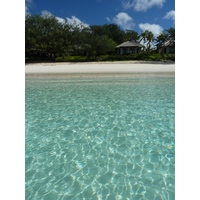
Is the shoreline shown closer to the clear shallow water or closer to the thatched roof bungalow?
the clear shallow water

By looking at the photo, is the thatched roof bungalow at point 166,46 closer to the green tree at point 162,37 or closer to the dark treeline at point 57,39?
the green tree at point 162,37

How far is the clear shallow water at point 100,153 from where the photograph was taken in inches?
108

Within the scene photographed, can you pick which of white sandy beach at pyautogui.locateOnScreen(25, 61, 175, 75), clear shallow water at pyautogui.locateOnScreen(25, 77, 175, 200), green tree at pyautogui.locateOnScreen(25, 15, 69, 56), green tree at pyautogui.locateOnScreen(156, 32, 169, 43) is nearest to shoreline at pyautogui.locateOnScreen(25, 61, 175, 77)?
white sandy beach at pyautogui.locateOnScreen(25, 61, 175, 75)

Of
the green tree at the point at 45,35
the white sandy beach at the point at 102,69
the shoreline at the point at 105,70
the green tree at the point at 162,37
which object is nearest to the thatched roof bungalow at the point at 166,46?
the green tree at the point at 162,37

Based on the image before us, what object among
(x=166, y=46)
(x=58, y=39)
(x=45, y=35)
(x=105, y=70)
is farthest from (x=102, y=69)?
(x=166, y=46)

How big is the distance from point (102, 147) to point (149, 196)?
1.57 meters

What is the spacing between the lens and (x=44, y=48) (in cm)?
2955

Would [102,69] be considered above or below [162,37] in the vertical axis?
below

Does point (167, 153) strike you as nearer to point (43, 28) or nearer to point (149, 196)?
point (149, 196)

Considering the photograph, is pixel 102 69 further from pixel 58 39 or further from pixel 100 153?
pixel 100 153

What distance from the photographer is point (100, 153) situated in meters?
3.74
